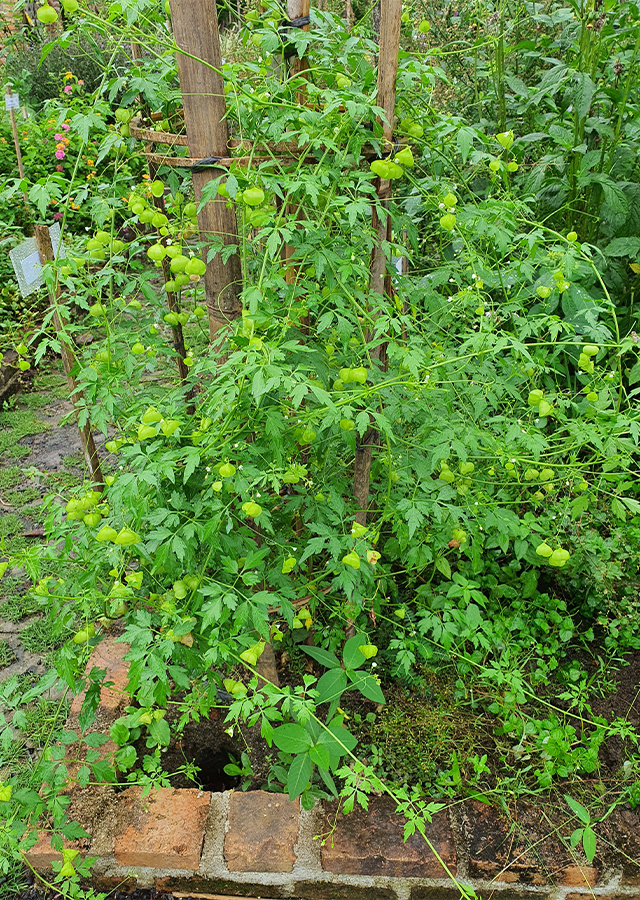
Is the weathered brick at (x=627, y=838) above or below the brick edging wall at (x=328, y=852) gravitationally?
below

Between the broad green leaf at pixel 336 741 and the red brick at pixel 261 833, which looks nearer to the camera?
the broad green leaf at pixel 336 741

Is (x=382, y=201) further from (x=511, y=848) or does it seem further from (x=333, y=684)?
(x=511, y=848)

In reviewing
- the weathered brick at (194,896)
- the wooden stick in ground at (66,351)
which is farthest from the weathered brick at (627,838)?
the wooden stick in ground at (66,351)

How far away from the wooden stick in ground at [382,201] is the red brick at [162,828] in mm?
926

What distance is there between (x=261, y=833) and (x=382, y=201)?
67.6 inches

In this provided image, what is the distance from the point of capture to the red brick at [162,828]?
70.1 inches

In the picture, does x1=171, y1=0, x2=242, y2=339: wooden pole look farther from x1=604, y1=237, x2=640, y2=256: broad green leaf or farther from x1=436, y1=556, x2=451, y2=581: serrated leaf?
x1=604, y1=237, x2=640, y2=256: broad green leaf

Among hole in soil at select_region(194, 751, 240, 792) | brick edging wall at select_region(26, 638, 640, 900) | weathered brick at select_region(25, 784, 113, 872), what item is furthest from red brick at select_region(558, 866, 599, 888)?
weathered brick at select_region(25, 784, 113, 872)

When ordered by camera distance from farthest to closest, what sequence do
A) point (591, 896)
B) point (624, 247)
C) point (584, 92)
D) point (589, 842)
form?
1. point (624, 247)
2. point (584, 92)
3. point (591, 896)
4. point (589, 842)

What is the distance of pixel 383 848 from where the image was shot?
5.81ft

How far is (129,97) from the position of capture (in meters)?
1.77

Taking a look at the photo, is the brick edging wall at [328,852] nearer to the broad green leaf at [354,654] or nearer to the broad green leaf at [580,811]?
the broad green leaf at [580,811]

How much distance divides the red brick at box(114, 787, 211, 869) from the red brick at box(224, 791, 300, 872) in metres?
0.08

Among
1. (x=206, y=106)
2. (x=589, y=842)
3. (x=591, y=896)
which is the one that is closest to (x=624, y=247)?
(x=206, y=106)
